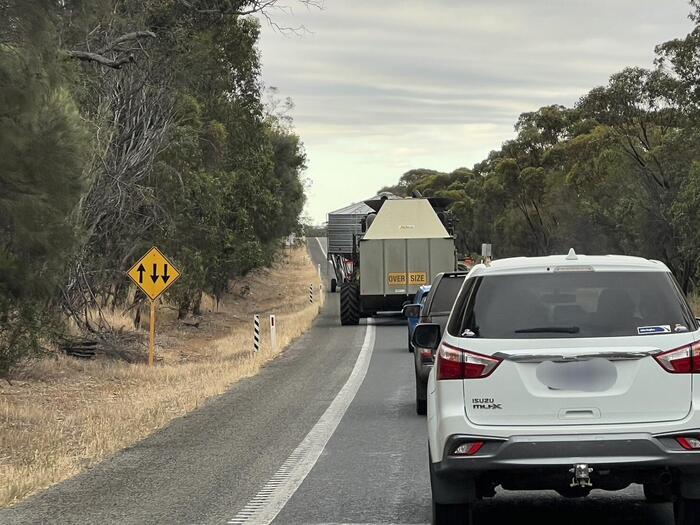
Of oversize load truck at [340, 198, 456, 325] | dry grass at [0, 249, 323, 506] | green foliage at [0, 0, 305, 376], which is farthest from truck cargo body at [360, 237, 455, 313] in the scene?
green foliage at [0, 0, 305, 376]

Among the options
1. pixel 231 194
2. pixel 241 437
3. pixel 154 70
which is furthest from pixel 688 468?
pixel 231 194

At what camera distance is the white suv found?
659 centimetres

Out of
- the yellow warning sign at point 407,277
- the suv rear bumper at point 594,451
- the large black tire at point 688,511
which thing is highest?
the yellow warning sign at point 407,277

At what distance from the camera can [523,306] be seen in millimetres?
6898

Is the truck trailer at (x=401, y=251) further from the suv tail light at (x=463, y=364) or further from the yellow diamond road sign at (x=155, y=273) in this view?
the suv tail light at (x=463, y=364)

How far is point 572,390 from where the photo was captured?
6617 millimetres

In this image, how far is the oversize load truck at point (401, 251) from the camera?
34906 mm

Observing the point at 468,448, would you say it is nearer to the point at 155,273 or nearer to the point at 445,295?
the point at 445,295

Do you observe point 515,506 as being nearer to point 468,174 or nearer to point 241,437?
point 241,437

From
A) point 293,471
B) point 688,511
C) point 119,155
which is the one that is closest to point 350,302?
point 119,155

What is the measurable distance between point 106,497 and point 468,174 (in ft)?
431

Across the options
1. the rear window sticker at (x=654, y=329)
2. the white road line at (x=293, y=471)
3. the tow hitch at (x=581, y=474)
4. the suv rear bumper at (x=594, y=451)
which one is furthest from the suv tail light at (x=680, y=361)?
the white road line at (x=293, y=471)

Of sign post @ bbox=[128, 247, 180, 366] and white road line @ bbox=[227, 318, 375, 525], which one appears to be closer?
white road line @ bbox=[227, 318, 375, 525]

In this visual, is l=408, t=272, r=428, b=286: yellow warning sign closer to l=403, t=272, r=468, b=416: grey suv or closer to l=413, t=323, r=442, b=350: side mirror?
l=403, t=272, r=468, b=416: grey suv
